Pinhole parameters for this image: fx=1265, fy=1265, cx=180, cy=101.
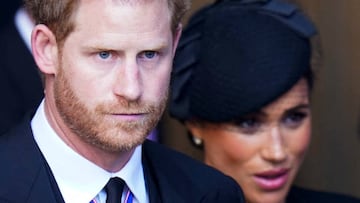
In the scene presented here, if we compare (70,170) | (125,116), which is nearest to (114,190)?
(70,170)

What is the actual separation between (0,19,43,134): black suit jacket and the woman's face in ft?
1.81

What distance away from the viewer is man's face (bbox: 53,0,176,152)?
260cm

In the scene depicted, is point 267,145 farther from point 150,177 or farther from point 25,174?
point 25,174

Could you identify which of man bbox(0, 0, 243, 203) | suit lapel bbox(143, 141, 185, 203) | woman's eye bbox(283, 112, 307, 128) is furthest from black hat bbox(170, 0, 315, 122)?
man bbox(0, 0, 243, 203)

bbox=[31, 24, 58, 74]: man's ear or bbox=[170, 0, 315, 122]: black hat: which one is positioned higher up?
bbox=[31, 24, 58, 74]: man's ear

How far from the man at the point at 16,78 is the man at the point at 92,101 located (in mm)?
1051

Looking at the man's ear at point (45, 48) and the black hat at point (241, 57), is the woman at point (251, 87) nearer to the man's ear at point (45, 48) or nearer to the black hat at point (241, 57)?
the black hat at point (241, 57)

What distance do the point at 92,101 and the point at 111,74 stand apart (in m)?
0.07

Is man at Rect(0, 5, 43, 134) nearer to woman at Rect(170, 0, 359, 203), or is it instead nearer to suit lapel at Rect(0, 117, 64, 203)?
woman at Rect(170, 0, 359, 203)

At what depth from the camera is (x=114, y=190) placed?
108 inches

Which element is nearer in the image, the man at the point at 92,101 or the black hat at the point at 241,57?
the man at the point at 92,101

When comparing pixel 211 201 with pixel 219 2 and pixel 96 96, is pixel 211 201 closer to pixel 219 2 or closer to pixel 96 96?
pixel 96 96

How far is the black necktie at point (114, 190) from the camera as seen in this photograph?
8.97ft

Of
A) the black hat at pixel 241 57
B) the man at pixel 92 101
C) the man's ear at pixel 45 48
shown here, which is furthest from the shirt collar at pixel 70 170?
the black hat at pixel 241 57
